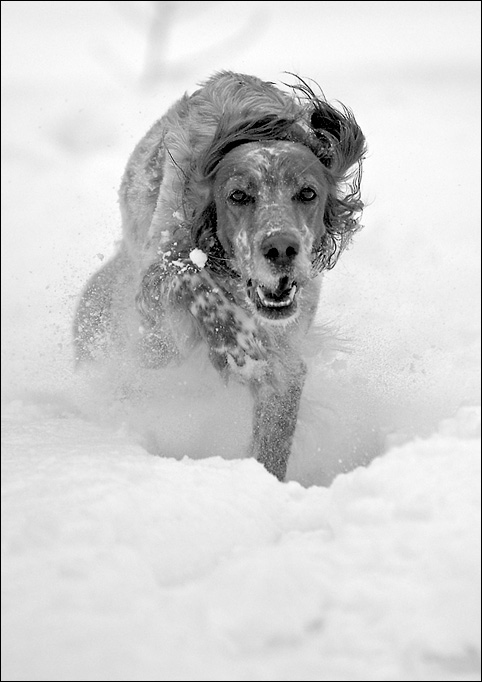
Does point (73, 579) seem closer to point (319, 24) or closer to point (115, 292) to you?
point (115, 292)

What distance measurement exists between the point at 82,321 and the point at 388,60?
25.4 ft

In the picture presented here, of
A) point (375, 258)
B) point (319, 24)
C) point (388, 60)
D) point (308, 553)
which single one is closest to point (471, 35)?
point (388, 60)

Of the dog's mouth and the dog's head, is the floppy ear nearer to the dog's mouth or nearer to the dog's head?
the dog's head

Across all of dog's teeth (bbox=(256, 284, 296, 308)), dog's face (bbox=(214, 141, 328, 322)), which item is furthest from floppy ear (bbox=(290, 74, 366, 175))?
dog's teeth (bbox=(256, 284, 296, 308))

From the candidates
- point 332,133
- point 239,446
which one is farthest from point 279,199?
point 239,446

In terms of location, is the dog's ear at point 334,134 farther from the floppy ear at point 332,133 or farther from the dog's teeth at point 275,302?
the dog's teeth at point 275,302

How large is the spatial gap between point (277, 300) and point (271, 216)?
376 millimetres

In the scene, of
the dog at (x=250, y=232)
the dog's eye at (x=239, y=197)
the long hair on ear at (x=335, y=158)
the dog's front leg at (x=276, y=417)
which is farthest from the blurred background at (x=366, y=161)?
the dog's eye at (x=239, y=197)

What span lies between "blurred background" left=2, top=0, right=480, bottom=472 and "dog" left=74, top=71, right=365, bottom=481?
504 millimetres

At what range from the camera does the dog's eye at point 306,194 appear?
3.74 metres

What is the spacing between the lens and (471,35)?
1145 cm

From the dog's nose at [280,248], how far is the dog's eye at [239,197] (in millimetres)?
368

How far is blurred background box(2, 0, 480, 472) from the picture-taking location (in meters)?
4.81

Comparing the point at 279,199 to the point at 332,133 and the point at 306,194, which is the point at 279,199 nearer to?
the point at 306,194
